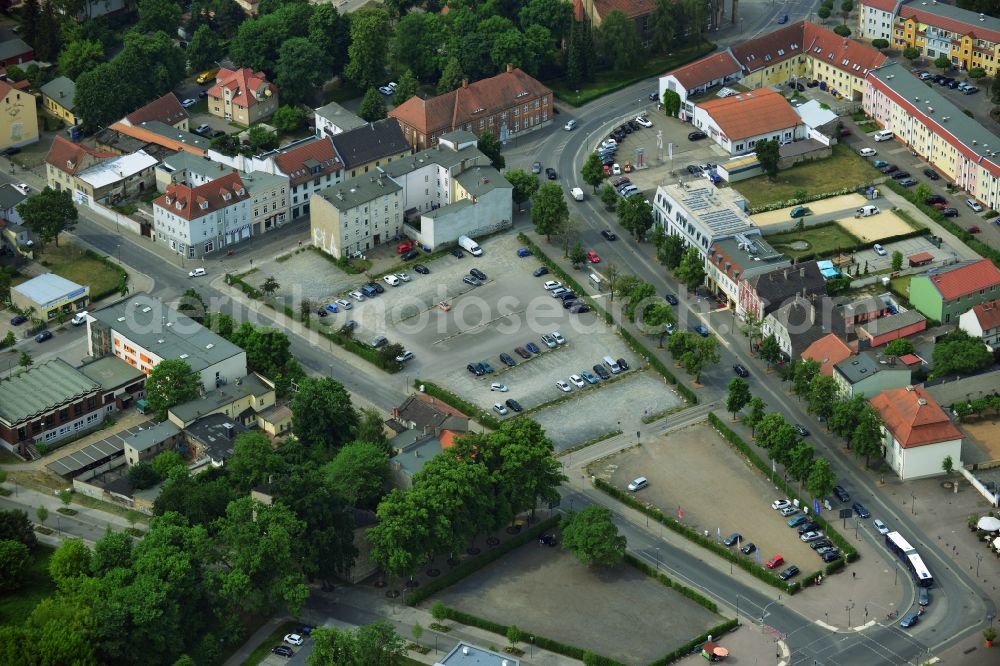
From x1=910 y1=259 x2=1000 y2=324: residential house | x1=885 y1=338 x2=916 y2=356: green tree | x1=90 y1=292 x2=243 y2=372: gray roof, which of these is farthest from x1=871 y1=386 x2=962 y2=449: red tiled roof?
x1=90 y1=292 x2=243 y2=372: gray roof

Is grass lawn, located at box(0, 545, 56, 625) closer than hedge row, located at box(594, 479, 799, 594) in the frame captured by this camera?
Yes

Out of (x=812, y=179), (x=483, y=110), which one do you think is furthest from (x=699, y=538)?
(x=483, y=110)

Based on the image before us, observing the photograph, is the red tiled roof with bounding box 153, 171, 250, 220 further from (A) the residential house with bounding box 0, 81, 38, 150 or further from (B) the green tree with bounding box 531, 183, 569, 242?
(B) the green tree with bounding box 531, 183, 569, 242

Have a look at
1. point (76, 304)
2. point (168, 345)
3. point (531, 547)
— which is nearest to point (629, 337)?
point (531, 547)

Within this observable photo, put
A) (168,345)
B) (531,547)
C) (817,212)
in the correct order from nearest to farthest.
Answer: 1. (531,547)
2. (168,345)
3. (817,212)

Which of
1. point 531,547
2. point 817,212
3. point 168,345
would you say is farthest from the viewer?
point 817,212

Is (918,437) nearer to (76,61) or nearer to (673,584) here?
(673,584)

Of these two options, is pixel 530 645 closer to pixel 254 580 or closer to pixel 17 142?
pixel 254 580

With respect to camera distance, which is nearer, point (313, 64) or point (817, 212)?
point (817, 212)
